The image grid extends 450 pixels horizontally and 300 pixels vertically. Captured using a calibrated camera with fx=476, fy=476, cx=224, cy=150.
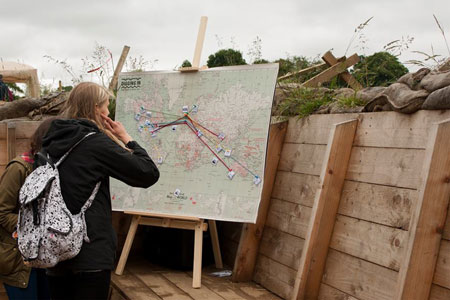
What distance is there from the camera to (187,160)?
3.49 metres

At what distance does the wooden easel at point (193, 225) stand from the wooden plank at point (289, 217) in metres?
0.51

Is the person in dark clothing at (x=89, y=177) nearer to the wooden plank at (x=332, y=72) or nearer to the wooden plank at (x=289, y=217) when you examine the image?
the wooden plank at (x=289, y=217)

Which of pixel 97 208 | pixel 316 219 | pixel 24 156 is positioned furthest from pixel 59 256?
pixel 316 219

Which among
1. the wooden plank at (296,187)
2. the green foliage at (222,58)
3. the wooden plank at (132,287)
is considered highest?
the green foliage at (222,58)

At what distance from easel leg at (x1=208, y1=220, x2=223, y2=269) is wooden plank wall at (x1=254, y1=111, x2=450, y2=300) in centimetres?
47

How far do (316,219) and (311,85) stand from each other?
5.02ft

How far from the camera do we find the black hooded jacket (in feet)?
6.43

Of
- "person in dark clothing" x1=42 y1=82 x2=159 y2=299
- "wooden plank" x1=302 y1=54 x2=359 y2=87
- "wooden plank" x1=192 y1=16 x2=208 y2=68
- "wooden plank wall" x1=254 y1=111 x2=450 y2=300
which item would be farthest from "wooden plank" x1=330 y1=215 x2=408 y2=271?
"wooden plank" x1=192 y1=16 x2=208 y2=68

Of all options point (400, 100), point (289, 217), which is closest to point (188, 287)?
point (289, 217)

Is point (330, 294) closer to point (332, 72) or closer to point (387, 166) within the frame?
point (387, 166)

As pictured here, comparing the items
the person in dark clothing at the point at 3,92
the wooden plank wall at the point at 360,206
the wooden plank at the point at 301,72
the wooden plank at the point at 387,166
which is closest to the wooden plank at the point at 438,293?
the wooden plank wall at the point at 360,206

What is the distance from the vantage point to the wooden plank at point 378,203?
96.8 inches

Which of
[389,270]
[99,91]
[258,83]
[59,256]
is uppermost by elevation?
[258,83]

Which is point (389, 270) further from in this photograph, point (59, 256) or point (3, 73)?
point (3, 73)
